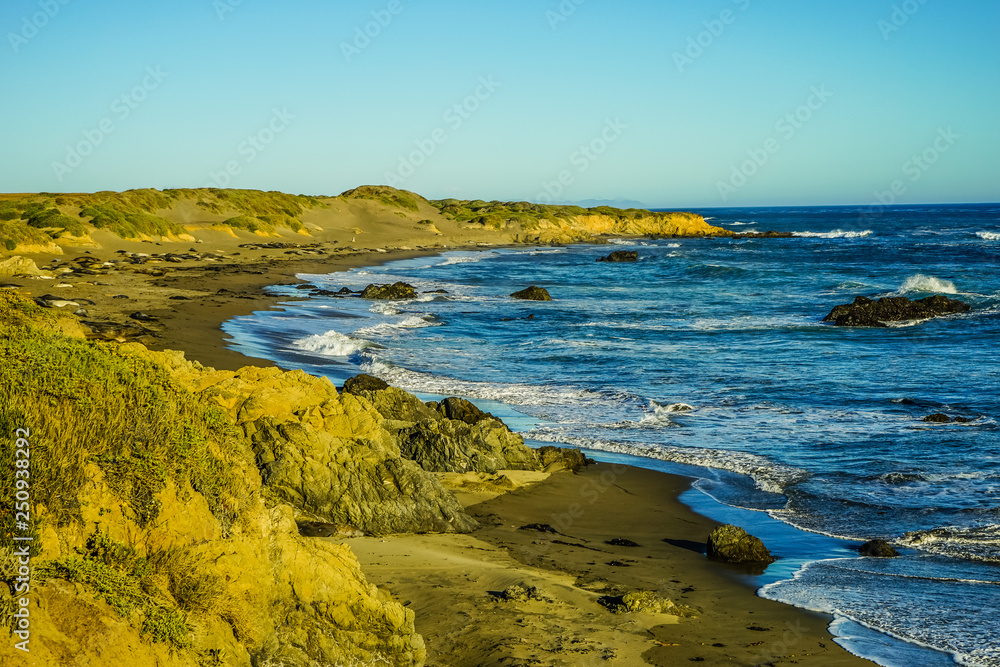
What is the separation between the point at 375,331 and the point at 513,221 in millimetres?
72816

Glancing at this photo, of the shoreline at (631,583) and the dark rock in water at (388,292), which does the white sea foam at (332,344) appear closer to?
the shoreline at (631,583)

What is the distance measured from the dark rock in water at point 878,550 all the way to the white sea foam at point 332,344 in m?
14.5

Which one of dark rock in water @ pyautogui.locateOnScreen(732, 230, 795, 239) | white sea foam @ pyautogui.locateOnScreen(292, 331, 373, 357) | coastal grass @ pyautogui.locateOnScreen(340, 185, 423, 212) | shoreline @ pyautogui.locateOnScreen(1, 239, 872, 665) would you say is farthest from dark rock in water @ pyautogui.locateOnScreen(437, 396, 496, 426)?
dark rock in water @ pyautogui.locateOnScreen(732, 230, 795, 239)

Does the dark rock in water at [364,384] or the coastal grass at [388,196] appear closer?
the dark rock in water at [364,384]

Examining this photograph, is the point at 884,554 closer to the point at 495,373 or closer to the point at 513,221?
the point at 495,373

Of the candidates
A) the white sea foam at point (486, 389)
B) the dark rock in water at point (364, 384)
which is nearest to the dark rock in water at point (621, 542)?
the dark rock in water at point (364, 384)

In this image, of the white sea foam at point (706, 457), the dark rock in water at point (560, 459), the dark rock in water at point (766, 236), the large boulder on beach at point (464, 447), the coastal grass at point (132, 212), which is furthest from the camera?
the dark rock in water at point (766, 236)

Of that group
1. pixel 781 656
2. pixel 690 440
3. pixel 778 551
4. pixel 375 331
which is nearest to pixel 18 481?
pixel 781 656

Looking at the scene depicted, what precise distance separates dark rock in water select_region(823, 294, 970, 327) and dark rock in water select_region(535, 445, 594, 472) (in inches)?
774

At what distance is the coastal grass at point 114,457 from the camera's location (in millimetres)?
4543

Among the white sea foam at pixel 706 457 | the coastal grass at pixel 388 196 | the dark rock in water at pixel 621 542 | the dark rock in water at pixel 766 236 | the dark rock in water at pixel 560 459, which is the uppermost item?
the coastal grass at pixel 388 196

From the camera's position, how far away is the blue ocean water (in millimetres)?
8406

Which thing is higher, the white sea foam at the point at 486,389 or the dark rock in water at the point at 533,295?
the dark rock in water at the point at 533,295

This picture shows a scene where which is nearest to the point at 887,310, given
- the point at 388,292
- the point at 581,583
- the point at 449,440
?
the point at 388,292
